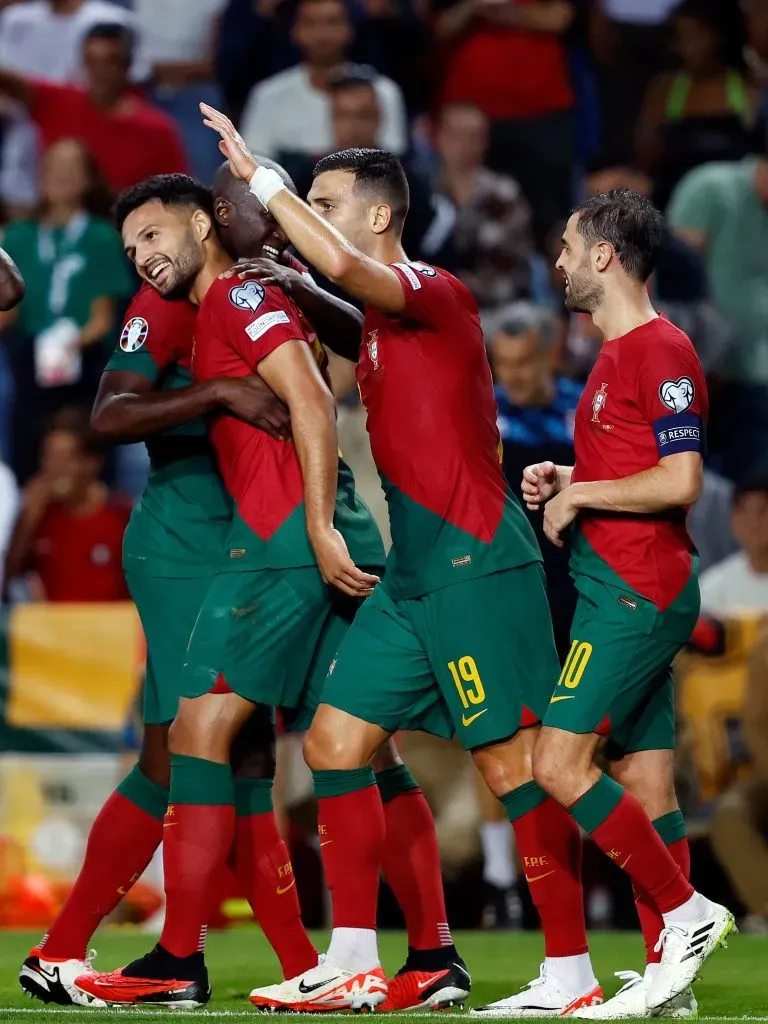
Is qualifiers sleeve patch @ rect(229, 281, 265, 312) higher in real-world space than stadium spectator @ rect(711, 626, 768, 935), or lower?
higher

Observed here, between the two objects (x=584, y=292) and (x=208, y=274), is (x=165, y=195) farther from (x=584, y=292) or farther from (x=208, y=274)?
(x=584, y=292)

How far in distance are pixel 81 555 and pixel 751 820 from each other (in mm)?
4019

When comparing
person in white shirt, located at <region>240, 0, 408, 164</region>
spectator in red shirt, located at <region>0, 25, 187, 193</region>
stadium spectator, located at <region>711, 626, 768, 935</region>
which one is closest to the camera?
stadium spectator, located at <region>711, 626, 768, 935</region>

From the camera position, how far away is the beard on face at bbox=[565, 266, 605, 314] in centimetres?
512

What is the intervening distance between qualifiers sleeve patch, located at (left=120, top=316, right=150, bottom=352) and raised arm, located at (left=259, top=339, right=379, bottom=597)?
474 mm

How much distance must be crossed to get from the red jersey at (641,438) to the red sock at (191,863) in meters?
1.24

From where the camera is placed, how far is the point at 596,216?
513cm

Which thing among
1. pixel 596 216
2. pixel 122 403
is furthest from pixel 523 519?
pixel 122 403

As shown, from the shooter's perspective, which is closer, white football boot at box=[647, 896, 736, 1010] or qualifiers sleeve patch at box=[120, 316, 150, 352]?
white football boot at box=[647, 896, 736, 1010]

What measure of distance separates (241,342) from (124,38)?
7063mm

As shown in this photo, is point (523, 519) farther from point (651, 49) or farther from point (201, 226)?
point (651, 49)

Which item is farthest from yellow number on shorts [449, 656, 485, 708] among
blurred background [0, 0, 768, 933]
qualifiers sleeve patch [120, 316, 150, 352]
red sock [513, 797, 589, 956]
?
blurred background [0, 0, 768, 933]

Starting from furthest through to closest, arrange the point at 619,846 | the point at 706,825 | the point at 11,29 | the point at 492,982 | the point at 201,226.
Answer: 1. the point at 11,29
2. the point at 706,825
3. the point at 492,982
4. the point at 201,226
5. the point at 619,846

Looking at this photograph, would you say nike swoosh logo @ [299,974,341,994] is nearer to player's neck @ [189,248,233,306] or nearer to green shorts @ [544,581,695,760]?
green shorts @ [544,581,695,760]
